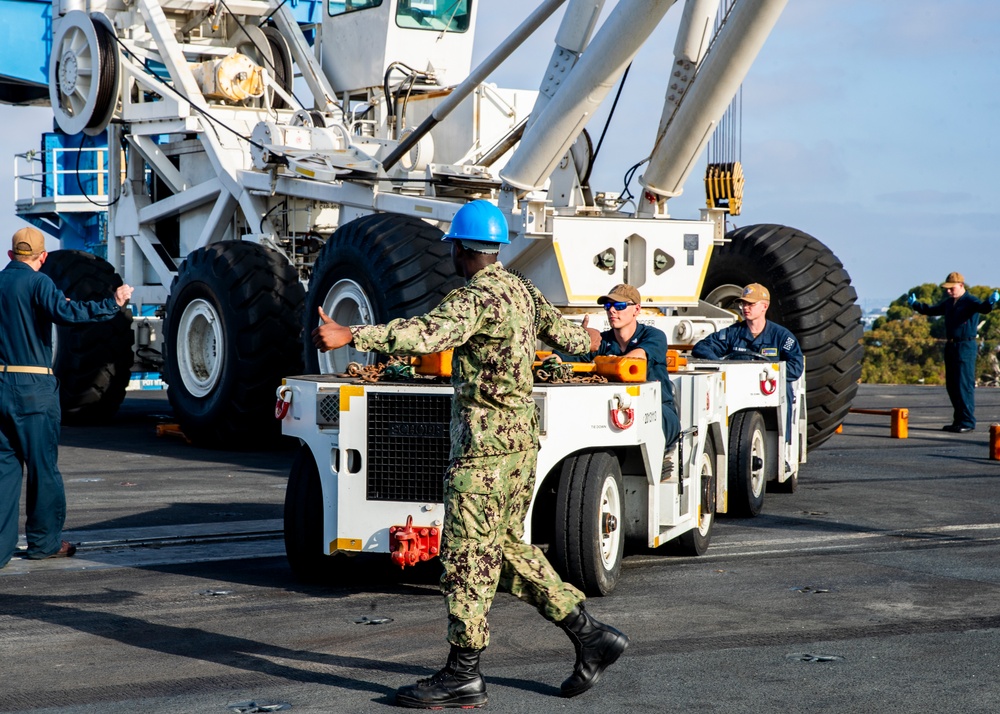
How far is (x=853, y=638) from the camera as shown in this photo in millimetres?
6254

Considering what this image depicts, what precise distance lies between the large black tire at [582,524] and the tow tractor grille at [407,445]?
650mm

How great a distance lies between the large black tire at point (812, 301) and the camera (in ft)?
40.4

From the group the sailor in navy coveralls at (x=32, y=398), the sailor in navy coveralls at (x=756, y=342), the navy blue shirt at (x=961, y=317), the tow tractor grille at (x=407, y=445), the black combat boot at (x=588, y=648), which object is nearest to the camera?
the black combat boot at (x=588, y=648)

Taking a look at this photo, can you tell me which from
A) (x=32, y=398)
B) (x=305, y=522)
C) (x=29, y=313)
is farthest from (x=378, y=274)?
(x=305, y=522)

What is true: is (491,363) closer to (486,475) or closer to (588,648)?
(486,475)

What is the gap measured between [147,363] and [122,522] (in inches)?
250

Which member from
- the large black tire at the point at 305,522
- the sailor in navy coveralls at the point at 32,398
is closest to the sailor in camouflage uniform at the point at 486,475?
the large black tire at the point at 305,522

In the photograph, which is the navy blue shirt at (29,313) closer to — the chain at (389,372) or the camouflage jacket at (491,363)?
the chain at (389,372)

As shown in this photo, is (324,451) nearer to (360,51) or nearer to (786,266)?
(786,266)

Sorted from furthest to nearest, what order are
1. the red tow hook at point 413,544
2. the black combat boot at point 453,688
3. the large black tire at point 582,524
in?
the large black tire at point 582,524, the red tow hook at point 413,544, the black combat boot at point 453,688

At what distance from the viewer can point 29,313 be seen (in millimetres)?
8117

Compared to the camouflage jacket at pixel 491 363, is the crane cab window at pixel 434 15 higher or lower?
higher

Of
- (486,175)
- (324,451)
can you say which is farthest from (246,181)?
(324,451)

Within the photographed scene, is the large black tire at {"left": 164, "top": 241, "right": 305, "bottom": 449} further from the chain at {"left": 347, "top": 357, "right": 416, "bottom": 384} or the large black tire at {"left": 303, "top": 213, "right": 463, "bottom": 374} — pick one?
the chain at {"left": 347, "top": 357, "right": 416, "bottom": 384}
